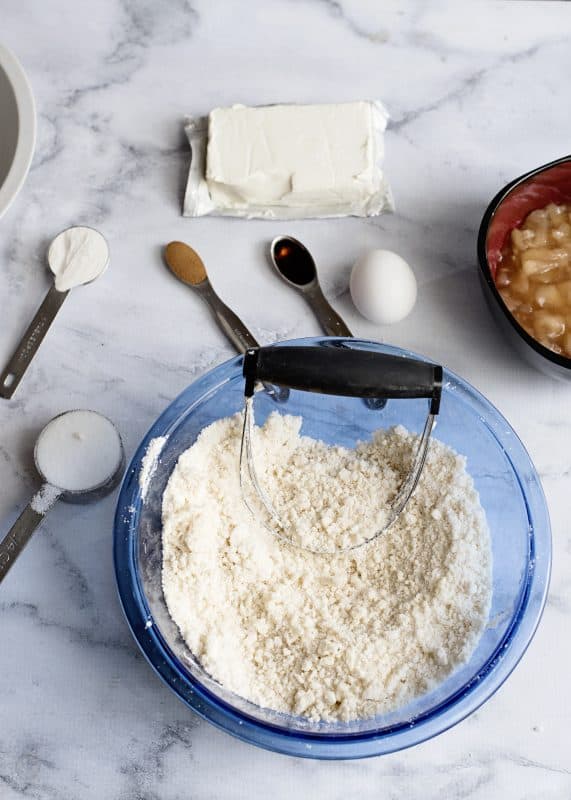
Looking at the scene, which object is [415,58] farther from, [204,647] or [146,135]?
[204,647]

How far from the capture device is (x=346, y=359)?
931 millimetres

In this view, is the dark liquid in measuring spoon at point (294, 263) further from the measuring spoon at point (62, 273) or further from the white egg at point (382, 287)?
the measuring spoon at point (62, 273)

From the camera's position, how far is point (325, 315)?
123 cm

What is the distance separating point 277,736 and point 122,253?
0.68m

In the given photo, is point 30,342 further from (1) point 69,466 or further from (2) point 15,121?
(2) point 15,121

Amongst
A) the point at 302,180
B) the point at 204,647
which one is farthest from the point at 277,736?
the point at 302,180

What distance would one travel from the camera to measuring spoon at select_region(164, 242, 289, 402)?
1.23m

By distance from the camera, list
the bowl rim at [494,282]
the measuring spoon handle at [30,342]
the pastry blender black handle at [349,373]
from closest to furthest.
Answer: the pastry blender black handle at [349,373] → the bowl rim at [494,282] → the measuring spoon handle at [30,342]

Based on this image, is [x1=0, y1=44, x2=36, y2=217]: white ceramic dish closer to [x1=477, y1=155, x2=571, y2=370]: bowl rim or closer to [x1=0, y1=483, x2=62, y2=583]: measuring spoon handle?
[x1=0, y1=483, x2=62, y2=583]: measuring spoon handle

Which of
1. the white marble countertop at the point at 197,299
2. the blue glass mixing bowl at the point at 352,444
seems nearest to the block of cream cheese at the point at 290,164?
the white marble countertop at the point at 197,299

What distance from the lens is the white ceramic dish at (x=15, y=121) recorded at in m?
1.02

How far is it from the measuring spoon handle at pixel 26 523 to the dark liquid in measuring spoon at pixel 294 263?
1.41ft

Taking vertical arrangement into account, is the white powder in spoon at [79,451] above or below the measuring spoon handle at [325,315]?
below

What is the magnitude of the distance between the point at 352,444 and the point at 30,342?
467mm
